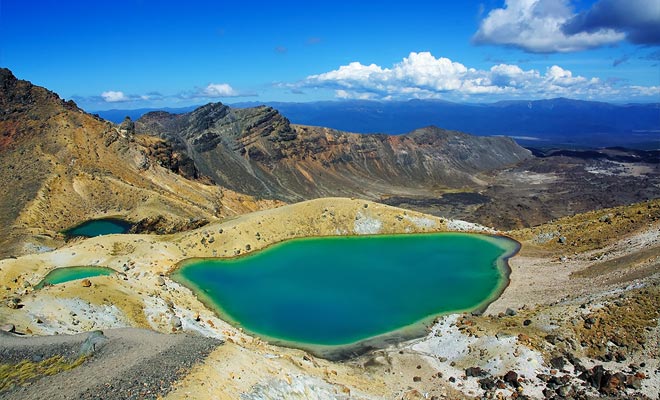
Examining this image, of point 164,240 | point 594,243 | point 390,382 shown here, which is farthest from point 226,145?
point 390,382

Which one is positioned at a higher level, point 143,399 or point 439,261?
point 143,399

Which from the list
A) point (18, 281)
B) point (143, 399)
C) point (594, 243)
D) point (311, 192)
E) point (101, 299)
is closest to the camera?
point (143, 399)

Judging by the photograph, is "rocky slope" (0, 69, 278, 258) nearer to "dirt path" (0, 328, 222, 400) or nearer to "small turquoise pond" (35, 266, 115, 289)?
"small turquoise pond" (35, 266, 115, 289)

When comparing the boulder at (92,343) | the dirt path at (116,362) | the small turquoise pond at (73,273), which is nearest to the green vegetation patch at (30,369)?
the dirt path at (116,362)

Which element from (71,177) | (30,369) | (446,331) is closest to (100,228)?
(71,177)

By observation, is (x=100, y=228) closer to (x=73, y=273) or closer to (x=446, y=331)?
(x=73, y=273)

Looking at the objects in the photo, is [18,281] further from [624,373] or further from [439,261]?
[624,373]

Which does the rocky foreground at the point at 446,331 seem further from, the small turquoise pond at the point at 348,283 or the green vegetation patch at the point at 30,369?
the small turquoise pond at the point at 348,283
